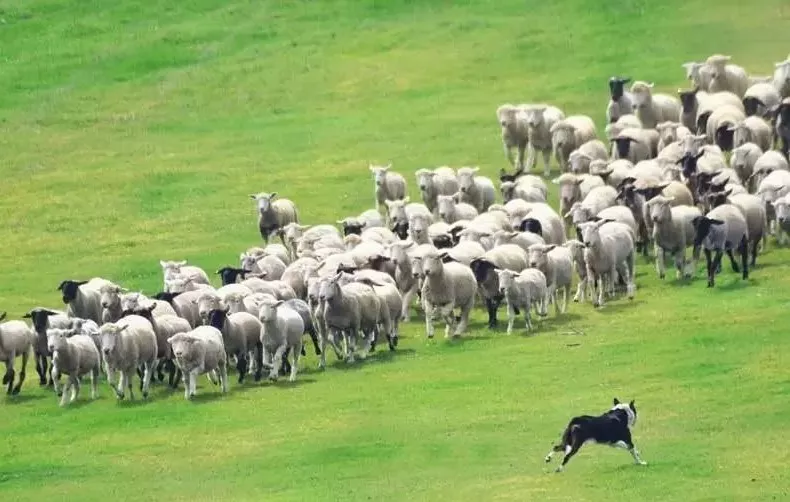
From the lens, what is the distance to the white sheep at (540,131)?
47281mm

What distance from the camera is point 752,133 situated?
44.3 m

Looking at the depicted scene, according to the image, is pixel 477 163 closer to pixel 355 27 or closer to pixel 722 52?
pixel 722 52

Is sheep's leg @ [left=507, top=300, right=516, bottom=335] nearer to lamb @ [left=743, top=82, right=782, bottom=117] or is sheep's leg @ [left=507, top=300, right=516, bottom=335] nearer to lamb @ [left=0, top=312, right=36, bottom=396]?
lamb @ [left=0, top=312, right=36, bottom=396]

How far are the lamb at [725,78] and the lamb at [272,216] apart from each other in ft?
42.0

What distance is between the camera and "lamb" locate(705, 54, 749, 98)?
50.6 meters

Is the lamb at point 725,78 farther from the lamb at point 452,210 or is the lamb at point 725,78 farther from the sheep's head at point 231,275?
the sheep's head at point 231,275

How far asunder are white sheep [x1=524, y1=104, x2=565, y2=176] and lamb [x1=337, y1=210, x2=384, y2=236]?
6169 mm

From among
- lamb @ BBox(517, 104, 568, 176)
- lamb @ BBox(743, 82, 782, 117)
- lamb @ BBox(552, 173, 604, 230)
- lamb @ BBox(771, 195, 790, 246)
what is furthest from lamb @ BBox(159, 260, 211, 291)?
lamb @ BBox(743, 82, 782, 117)

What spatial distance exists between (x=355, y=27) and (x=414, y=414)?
122 feet

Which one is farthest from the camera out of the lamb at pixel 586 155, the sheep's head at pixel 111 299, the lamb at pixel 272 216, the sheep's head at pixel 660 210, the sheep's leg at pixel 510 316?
the lamb at pixel 586 155

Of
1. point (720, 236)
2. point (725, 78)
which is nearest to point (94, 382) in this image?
point (720, 236)

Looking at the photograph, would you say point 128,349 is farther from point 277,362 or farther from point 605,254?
point 605,254

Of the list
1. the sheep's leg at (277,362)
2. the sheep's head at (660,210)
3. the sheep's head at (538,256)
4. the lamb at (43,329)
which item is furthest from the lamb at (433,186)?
the lamb at (43,329)

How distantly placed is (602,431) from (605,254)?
12320 millimetres
